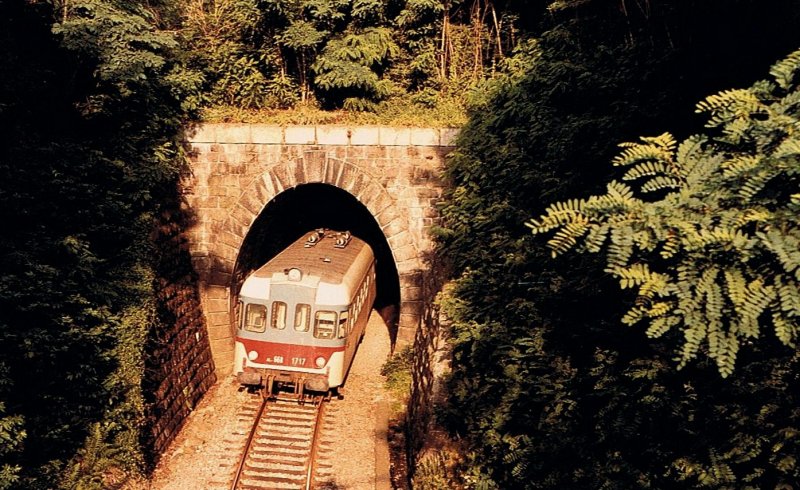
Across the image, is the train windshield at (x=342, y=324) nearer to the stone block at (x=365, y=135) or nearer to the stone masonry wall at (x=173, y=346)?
the stone masonry wall at (x=173, y=346)

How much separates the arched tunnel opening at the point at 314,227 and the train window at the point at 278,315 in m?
2.90

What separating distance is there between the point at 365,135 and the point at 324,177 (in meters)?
1.35

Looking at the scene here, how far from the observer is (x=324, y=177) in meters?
11.7

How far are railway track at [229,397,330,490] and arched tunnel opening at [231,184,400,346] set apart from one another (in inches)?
140

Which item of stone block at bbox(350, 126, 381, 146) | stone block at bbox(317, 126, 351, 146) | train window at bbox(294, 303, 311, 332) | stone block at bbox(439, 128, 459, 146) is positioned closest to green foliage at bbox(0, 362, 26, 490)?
train window at bbox(294, 303, 311, 332)

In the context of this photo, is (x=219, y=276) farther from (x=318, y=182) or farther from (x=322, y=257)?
A: (x=318, y=182)

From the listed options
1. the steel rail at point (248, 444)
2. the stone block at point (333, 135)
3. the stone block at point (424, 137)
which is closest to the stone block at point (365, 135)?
the stone block at point (333, 135)

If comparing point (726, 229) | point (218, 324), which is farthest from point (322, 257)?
point (726, 229)

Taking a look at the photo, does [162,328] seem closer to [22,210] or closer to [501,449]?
[22,210]

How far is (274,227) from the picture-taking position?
1412cm

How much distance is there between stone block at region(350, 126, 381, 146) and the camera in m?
11.5

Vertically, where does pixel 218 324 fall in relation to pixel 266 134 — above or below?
below

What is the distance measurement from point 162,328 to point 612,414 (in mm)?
8469

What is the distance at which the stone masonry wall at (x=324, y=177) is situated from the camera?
37.9 ft
